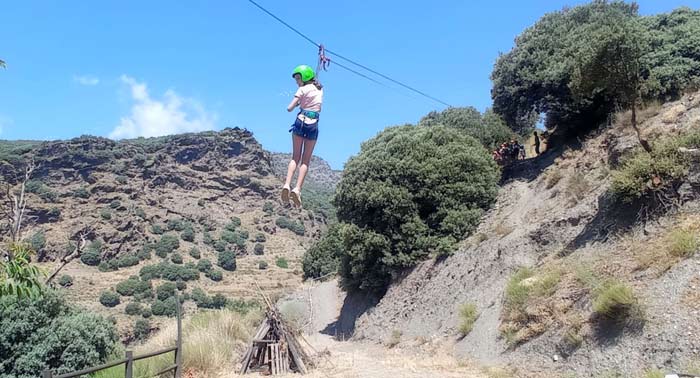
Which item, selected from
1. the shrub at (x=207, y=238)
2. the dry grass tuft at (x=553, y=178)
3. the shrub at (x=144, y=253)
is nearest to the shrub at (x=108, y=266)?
the shrub at (x=144, y=253)

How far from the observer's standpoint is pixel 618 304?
9.09 meters

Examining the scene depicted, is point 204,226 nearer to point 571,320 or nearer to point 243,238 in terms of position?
point 243,238

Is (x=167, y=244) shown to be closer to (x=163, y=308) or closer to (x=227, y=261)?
(x=227, y=261)

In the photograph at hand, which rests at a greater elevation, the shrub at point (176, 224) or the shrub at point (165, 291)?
the shrub at point (176, 224)

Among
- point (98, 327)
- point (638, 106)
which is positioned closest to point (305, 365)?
point (98, 327)

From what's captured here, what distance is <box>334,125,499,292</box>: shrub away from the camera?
19.4 metres

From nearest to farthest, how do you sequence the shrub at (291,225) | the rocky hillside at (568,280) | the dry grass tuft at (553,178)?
the rocky hillside at (568,280) < the dry grass tuft at (553,178) < the shrub at (291,225)

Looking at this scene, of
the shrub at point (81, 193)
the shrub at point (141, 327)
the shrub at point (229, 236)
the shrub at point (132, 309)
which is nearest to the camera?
the shrub at point (141, 327)

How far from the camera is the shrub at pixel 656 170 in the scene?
1108cm

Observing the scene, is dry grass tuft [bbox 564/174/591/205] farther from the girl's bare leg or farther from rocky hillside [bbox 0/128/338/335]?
rocky hillside [bbox 0/128/338/335]

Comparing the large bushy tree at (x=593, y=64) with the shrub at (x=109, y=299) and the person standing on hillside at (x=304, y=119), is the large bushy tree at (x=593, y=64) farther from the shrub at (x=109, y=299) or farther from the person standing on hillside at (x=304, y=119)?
the shrub at (x=109, y=299)

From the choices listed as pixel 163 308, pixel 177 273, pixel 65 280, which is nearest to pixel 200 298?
pixel 163 308

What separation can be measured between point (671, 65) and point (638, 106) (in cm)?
180

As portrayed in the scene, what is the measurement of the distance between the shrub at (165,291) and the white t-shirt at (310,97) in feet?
140
